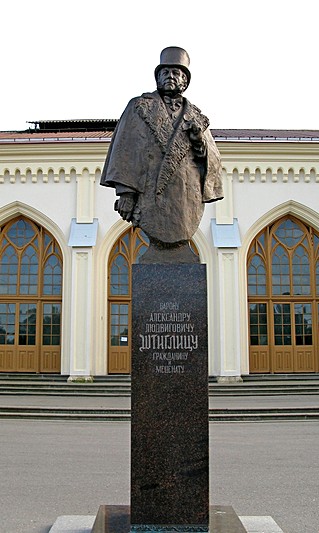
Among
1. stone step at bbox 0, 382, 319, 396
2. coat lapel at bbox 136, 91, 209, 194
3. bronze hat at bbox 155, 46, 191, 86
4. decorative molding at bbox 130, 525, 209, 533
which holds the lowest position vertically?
decorative molding at bbox 130, 525, 209, 533

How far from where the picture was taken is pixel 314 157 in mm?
21203

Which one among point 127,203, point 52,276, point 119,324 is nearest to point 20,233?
point 52,276

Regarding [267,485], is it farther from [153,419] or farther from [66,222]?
[66,222]

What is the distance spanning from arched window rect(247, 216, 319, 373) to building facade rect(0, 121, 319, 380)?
34 millimetres

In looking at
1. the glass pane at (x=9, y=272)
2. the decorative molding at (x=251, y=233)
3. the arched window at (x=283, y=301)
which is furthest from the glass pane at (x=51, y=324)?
the arched window at (x=283, y=301)

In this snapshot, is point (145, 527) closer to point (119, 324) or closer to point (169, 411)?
point (169, 411)

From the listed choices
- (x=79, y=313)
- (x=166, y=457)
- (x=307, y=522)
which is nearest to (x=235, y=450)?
(x=307, y=522)

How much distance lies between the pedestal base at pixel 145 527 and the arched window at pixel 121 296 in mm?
15702

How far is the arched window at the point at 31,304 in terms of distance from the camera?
20891 millimetres

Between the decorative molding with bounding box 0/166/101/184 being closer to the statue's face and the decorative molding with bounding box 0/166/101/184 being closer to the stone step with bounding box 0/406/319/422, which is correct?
the stone step with bounding box 0/406/319/422

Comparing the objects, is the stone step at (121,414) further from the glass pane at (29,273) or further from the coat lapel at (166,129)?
the coat lapel at (166,129)

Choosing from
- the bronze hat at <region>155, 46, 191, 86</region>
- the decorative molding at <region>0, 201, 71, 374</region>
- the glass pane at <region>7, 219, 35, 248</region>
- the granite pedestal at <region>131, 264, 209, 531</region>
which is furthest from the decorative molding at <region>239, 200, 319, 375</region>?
the granite pedestal at <region>131, 264, 209, 531</region>

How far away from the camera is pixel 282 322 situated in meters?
21.0

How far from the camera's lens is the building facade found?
20641mm
